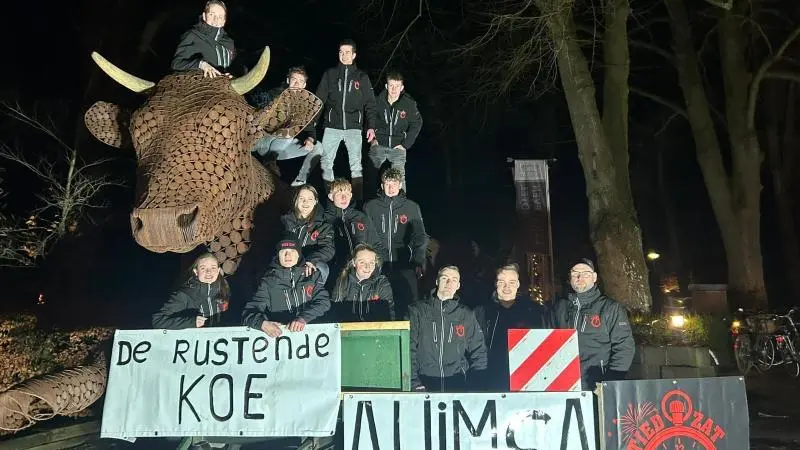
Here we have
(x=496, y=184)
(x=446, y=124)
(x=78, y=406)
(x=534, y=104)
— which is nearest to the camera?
(x=78, y=406)

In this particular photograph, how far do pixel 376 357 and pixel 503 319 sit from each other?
124 centimetres

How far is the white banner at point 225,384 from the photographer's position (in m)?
4.97

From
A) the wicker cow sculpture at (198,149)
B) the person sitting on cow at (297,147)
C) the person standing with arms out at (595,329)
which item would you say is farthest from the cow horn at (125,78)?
the person standing with arms out at (595,329)

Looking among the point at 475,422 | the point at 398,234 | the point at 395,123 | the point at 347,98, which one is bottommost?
the point at 475,422

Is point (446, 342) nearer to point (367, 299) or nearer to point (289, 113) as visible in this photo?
point (367, 299)

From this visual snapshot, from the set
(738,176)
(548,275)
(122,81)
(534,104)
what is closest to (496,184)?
(534,104)

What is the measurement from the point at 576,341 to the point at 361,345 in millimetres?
1643

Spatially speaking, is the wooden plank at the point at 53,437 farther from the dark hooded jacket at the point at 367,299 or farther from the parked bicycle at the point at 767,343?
the parked bicycle at the point at 767,343

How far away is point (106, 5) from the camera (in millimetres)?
15570

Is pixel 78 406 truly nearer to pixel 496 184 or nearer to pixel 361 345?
pixel 361 345

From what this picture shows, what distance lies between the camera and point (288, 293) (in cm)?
556

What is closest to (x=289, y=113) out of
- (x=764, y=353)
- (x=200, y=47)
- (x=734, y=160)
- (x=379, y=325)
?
(x=200, y=47)

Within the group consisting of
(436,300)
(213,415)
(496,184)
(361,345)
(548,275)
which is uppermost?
(496,184)

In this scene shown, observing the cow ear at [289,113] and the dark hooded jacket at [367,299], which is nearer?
the dark hooded jacket at [367,299]
